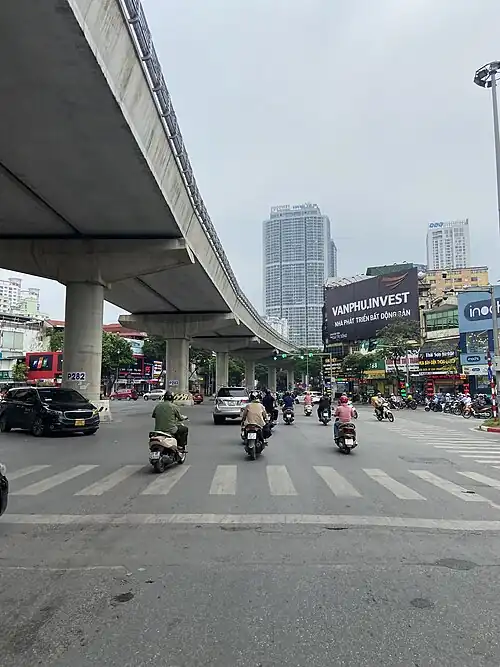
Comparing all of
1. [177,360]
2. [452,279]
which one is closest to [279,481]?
[177,360]

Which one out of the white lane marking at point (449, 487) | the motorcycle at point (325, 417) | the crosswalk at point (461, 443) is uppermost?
the motorcycle at point (325, 417)

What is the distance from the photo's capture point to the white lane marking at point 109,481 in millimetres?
8950

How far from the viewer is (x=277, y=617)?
13.1 ft

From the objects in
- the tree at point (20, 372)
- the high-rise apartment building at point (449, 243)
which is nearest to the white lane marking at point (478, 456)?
the tree at point (20, 372)

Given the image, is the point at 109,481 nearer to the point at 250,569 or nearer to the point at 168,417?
the point at 168,417

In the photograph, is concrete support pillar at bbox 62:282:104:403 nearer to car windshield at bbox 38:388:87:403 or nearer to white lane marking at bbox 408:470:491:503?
car windshield at bbox 38:388:87:403

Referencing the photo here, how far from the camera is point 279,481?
9.97m

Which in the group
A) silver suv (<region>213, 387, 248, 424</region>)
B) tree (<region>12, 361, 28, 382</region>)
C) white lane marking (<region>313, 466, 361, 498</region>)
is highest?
tree (<region>12, 361, 28, 382</region>)

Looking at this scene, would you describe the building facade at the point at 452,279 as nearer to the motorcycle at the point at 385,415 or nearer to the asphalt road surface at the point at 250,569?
the motorcycle at the point at 385,415

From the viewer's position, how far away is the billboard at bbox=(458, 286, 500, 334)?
153ft

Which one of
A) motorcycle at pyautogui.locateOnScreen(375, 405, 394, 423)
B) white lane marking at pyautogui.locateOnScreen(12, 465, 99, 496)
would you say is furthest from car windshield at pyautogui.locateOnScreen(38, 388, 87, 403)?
motorcycle at pyautogui.locateOnScreen(375, 405, 394, 423)

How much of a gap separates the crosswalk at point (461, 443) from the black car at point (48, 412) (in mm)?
10721

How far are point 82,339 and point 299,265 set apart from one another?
10939 cm

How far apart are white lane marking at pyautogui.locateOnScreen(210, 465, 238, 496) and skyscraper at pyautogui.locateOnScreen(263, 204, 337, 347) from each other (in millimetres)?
117286
